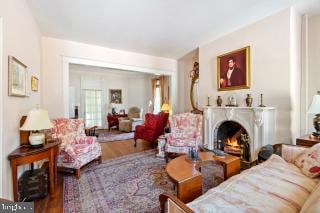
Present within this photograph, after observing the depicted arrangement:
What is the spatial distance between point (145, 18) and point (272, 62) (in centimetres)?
237

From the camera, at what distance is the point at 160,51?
15.3 ft

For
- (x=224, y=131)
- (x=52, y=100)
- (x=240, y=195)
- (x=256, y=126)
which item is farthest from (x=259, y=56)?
(x=52, y=100)

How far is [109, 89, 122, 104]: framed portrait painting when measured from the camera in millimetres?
8070

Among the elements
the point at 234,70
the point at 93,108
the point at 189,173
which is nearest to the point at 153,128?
the point at 234,70

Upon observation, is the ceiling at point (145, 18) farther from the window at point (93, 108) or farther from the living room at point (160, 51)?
the window at point (93, 108)

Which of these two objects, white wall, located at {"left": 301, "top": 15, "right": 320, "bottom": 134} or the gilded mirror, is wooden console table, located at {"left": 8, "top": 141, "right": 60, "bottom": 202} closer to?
the gilded mirror

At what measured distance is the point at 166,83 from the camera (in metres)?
6.94

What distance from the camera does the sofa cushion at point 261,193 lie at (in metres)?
1.15

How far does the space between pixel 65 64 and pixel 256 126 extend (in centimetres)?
417

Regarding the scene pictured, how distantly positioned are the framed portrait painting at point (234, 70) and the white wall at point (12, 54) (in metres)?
3.61

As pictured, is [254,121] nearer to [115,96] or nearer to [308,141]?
[308,141]

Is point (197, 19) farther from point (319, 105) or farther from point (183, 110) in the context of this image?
point (183, 110)

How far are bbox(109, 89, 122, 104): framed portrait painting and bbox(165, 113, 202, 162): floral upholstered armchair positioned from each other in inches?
190

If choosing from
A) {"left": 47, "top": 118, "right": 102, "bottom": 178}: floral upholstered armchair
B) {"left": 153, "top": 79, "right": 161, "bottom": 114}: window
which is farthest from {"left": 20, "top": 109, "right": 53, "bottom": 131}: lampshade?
{"left": 153, "top": 79, "right": 161, "bottom": 114}: window
